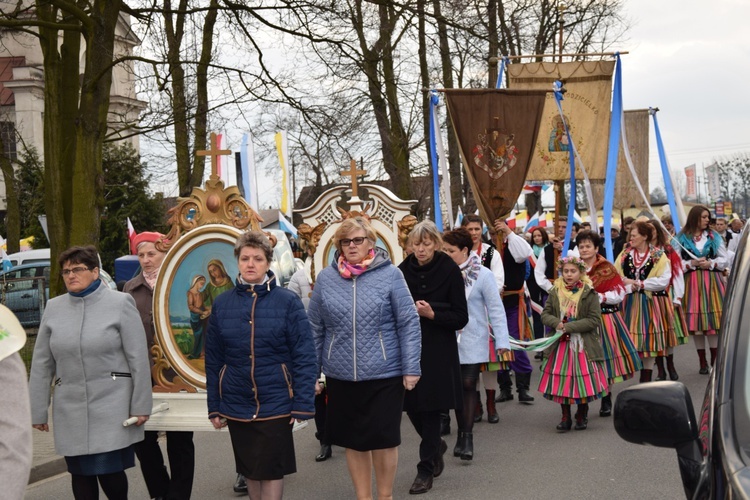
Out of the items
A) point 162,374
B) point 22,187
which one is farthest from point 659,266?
point 22,187

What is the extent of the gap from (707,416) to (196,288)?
15.2 ft

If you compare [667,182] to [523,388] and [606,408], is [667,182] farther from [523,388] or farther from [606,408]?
[606,408]

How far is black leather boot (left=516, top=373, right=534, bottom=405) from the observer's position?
10.5 metres

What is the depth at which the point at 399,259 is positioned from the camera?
1072cm

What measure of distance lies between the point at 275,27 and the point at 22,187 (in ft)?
83.4

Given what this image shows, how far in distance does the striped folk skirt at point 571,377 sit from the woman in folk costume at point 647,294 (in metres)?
1.84

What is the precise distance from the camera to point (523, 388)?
417 inches

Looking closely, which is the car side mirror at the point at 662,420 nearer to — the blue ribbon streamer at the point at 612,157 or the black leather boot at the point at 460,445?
the black leather boot at the point at 460,445

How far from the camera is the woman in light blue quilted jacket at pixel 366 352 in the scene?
599 cm

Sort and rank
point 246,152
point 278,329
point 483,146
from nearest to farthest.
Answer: point 278,329 < point 483,146 < point 246,152

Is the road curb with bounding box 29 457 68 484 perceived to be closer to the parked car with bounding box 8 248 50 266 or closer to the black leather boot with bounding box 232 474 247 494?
the black leather boot with bounding box 232 474 247 494

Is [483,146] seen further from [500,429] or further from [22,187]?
[22,187]

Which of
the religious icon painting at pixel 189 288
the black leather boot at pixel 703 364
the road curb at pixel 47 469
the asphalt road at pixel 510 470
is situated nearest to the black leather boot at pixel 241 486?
the asphalt road at pixel 510 470

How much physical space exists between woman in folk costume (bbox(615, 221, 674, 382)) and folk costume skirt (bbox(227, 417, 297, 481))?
19.6 feet
